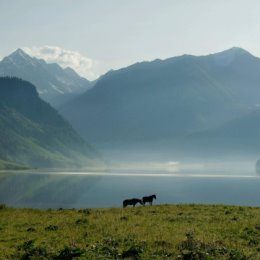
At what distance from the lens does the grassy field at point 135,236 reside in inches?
912

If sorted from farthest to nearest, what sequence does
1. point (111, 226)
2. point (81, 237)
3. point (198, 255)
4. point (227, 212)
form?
point (227, 212), point (111, 226), point (81, 237), point (198, 255)

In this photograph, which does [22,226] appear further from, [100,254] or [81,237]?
[100,254]

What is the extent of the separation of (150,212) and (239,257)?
22875mm

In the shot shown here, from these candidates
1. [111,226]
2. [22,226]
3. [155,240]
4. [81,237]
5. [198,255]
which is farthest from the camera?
[22,226]

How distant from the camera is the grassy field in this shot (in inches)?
912

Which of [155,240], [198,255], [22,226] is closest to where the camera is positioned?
[198,255]

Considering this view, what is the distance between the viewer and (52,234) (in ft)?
102

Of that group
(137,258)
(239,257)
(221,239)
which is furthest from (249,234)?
(137,258)

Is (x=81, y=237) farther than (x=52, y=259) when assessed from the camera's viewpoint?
Yes

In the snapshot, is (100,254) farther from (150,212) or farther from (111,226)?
(150,212)

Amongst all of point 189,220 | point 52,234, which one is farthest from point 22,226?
point 189,220

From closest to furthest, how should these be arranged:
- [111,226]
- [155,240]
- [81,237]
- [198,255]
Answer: [198,255], [155,240], [81,237], [111,226]

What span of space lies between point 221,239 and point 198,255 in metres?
7.25

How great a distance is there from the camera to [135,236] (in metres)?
29.1
